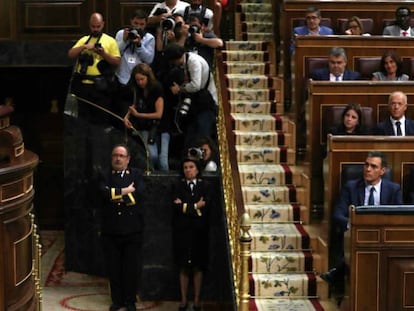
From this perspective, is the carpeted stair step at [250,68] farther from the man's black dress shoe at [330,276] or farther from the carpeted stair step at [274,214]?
the man's black dress shoe at [330,276]

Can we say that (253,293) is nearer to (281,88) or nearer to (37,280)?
(37,280)

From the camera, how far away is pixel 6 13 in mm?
9195

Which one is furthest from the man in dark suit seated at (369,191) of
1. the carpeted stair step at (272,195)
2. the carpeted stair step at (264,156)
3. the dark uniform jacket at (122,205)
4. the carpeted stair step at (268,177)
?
the dark uniform jacket at (122,205)

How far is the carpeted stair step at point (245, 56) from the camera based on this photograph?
27.7 ft

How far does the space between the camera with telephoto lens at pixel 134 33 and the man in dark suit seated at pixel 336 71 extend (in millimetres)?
1379

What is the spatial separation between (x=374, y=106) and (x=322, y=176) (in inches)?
26.5

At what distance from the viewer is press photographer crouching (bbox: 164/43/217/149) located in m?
7.12

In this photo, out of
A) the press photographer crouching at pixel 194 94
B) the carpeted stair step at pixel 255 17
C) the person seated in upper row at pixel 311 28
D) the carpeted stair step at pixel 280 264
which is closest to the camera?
the carpeted stair step at pixel 280 264

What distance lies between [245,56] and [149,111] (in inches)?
64.7

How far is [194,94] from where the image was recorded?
7.17m

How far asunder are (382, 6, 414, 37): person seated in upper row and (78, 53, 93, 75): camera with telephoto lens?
8.39 ft

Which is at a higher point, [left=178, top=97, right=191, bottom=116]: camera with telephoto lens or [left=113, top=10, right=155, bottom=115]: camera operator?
[left=113, top=10, right=155, bottom=115]: camera operator

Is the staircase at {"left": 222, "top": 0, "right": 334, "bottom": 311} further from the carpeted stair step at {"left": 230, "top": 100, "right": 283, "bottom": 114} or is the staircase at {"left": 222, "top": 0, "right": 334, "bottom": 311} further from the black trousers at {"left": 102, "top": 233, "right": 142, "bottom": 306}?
the black trousers at {"left": 102, "top": 233, "right": 142, "bottom": 306}

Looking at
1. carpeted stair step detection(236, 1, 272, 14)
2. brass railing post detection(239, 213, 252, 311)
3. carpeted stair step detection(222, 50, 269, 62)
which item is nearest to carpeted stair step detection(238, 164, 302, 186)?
brass railing post detection(239, 213, 252, 311)
